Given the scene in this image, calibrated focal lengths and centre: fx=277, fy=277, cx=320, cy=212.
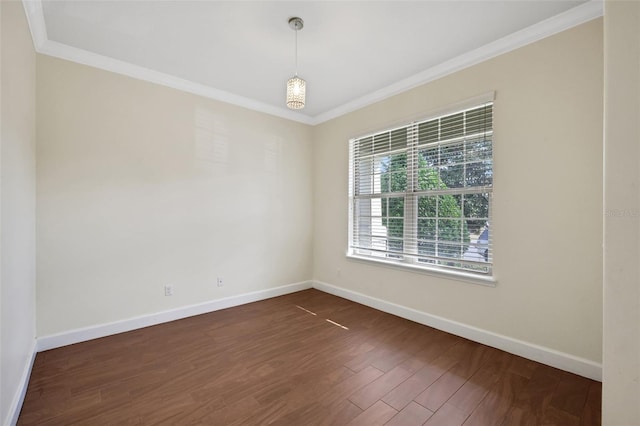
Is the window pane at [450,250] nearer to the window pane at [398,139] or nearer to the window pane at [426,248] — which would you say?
the window pane at [426,248]

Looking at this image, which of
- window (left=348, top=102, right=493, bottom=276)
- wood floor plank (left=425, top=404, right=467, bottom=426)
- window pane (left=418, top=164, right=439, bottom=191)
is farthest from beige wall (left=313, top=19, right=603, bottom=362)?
wood floor plank (left=425, top=404, right=467, bottom=426)

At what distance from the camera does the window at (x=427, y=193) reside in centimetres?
277

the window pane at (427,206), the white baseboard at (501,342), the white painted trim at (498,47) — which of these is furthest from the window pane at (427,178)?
the white baseboard at (501,342)

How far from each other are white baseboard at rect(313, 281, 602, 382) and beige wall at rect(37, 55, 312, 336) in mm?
1731

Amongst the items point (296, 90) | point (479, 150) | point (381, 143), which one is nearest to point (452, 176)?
point (479, 150)

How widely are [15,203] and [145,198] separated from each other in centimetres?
131

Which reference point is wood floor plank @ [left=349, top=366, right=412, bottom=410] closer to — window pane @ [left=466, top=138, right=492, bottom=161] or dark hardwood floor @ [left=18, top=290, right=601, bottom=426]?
dark hardwood floor @ [left=18, top=290, right=601, bottom=426]

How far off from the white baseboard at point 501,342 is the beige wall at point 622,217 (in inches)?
56.3

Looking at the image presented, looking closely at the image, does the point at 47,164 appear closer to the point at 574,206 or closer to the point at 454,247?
the point at 454,247

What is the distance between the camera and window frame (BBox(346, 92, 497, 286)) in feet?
8.86

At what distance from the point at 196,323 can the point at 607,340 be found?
3.40 m

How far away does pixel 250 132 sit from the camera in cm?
395

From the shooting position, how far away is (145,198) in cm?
309

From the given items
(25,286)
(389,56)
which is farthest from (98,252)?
(389,56)
